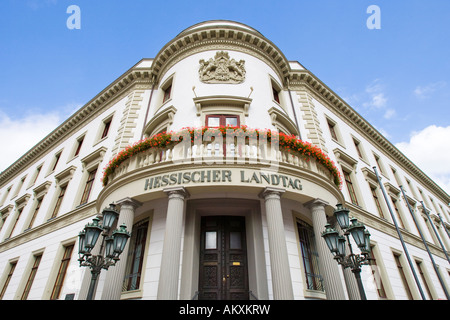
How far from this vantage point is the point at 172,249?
7746mm

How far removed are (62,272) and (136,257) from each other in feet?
15.2

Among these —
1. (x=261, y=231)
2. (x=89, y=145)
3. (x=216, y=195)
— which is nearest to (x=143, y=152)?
(x=216, y=195)

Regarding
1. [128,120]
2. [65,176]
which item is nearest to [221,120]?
[128,120]

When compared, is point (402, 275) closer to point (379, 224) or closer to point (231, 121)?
point (379, 224)

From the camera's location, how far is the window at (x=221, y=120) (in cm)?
1195

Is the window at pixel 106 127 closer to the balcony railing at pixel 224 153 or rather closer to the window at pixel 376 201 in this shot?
the balcony railing at pixel 224 153

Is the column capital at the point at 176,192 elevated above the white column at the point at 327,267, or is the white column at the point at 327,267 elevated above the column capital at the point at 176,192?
the column capital at the point at 176,192

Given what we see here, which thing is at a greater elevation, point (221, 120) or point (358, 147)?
point (358, 147)

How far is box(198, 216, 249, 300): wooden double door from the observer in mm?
9180

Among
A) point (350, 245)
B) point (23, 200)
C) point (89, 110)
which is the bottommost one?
point (350, 245)

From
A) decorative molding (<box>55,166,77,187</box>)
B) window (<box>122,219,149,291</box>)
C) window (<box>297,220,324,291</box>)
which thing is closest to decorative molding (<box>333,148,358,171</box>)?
window (<box>297,220,324,291</box>)

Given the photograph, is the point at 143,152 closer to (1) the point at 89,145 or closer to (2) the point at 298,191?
(2) the point at 298,191

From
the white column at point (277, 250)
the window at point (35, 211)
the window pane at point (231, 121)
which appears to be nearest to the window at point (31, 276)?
the window at point (35, 211)

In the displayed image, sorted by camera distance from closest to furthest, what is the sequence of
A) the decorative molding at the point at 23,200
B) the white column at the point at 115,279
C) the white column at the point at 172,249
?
the white column at the point at 172,249, the white column at the point at 115,279, the decorative molding at the point at 23,200
